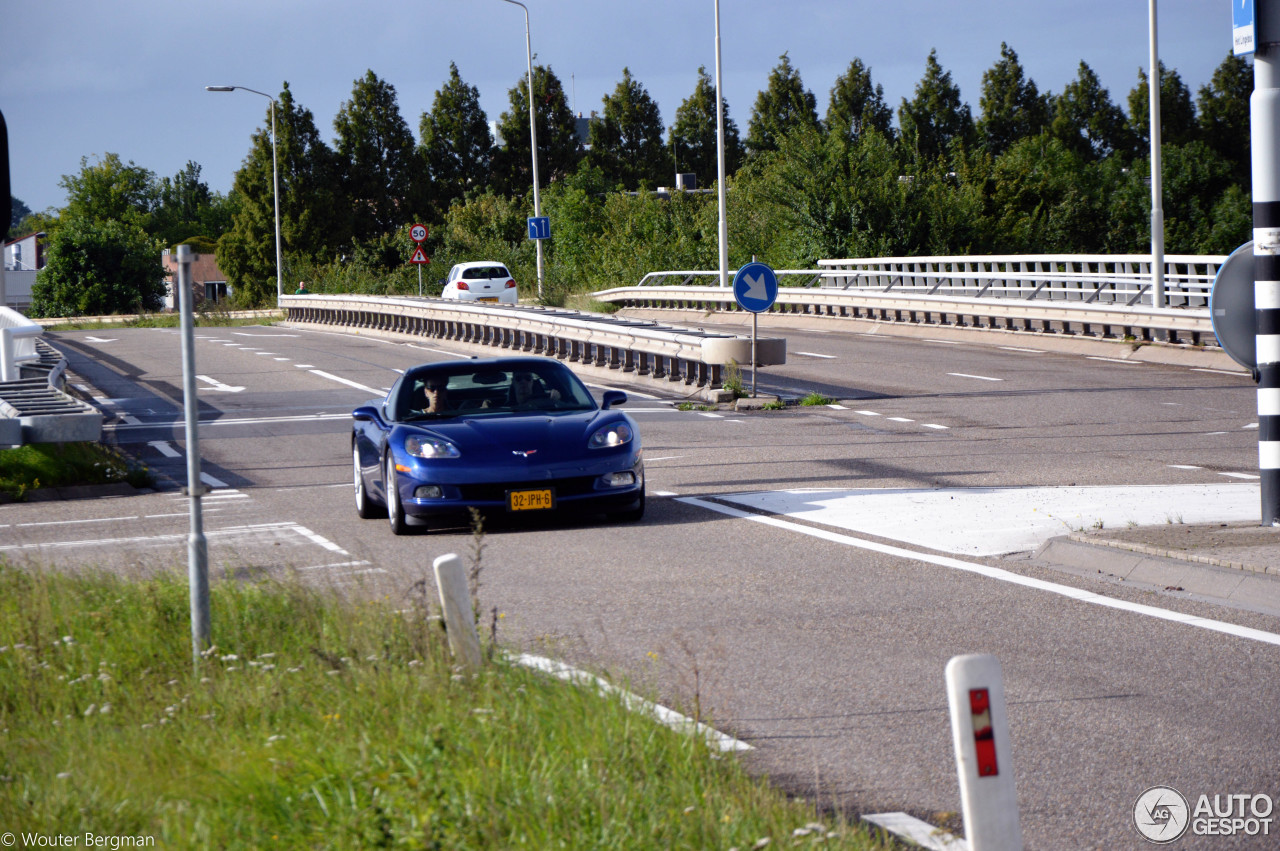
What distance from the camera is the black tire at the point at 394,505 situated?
1122cm

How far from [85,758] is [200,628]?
4.49ft

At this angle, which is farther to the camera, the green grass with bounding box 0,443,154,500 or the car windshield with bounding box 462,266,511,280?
the car windshield with bounding box 462,266,511,280

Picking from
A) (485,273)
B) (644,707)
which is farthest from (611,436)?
(485,273)

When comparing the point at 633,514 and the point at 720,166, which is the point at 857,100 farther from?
the point at 633,514

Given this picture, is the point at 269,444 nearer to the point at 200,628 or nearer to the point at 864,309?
the point at 200,628

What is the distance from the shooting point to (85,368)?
102 ft

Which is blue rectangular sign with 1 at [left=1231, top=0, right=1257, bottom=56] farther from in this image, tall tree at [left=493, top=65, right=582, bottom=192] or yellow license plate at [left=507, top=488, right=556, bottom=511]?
tall tree at [left=493, top=65, right=582, bottom=192]

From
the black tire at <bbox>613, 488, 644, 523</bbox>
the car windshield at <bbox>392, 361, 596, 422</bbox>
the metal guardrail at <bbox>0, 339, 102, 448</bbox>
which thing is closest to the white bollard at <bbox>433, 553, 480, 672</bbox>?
the black tire at <bbox>613, 488, 644, 523</bbox>

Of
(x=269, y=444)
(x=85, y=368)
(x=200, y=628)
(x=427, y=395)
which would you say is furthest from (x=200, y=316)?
(x=200, y=628)

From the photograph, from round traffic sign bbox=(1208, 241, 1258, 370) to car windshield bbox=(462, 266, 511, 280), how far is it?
39.2 m

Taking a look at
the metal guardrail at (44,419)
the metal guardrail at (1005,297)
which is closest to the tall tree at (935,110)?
the metal guardrail at (1005,297)

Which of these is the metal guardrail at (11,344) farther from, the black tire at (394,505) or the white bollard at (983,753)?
the white bollard at (983,753)

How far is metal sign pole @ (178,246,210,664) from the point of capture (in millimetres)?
5574

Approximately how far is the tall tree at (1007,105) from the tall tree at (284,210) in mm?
37521
